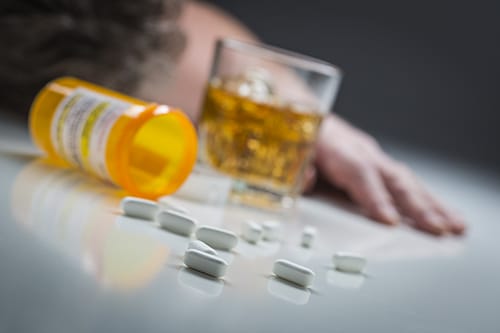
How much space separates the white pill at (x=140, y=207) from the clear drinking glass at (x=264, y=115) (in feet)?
1.09

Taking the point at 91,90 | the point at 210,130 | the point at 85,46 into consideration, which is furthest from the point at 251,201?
the point at 85,46

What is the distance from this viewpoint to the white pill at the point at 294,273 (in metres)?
1.10

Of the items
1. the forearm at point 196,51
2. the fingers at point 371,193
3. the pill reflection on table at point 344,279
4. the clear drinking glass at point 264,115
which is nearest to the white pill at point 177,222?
the pill reflection on table at point 344,279

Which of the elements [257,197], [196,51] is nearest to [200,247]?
[257,197]

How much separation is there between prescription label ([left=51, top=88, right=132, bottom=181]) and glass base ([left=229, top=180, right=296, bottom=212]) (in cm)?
28

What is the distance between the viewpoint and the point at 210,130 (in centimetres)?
160

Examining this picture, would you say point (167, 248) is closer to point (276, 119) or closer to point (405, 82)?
point (276, 119)

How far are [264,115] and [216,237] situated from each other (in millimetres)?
402

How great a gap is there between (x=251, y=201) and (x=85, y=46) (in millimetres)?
Result: 630

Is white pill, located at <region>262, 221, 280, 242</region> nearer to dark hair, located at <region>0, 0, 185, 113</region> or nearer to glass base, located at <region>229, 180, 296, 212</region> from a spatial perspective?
glass base, located at <region>229, 180, 296, 212</region>

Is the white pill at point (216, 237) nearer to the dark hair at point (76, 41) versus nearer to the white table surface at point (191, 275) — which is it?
the white table surface at point (191, 275)

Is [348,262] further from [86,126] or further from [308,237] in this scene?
[86,126]

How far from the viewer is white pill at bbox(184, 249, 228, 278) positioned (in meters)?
1.03

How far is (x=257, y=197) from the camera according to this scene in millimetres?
1572
